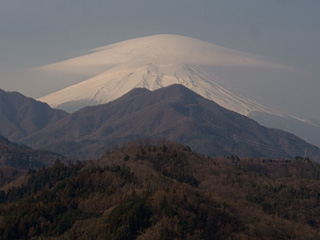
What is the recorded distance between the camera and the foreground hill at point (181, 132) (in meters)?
157

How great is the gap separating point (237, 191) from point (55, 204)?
2086 cm

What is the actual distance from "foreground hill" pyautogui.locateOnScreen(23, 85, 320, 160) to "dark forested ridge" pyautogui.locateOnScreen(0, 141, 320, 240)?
255 ft

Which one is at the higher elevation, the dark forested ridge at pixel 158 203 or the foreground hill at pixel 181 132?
the foreground hill at pixel 181 132

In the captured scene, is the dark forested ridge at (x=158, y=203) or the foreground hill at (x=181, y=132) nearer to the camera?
the dark forested ridge at (x=158, y=203)

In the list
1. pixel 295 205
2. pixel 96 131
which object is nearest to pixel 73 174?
pixel 295 205

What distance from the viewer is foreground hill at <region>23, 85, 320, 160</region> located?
15725cm

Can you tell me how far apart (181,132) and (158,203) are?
4892 inches

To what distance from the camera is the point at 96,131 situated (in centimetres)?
18688

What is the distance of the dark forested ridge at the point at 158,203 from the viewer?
3925 cm

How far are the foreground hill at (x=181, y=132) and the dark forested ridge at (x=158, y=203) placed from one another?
7787cm

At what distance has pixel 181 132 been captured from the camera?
164750mm

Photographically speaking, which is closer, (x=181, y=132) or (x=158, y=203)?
(x=158, y=203)

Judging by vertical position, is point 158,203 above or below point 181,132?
below

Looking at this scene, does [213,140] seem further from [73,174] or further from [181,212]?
[181,212]
